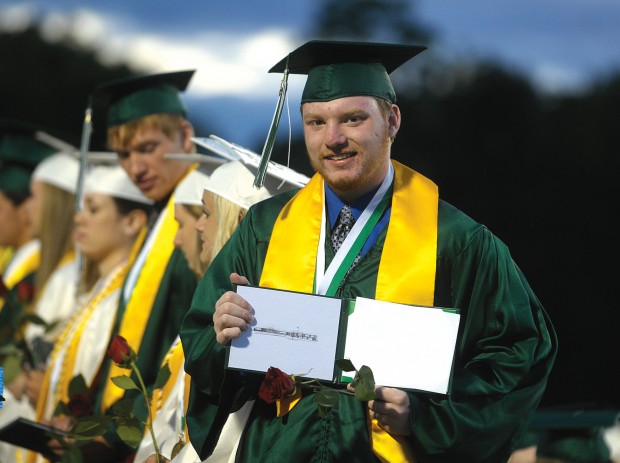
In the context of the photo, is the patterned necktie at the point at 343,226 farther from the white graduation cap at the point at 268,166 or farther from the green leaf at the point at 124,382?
the green leaf at the point at 124,382

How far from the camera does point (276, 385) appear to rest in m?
3.09

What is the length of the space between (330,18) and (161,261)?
8.15 metres

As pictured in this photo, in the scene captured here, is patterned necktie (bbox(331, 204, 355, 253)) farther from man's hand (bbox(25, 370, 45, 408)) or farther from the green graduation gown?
man's hand (bbox(25, 370, 45, 408))

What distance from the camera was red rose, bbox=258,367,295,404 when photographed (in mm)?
3082

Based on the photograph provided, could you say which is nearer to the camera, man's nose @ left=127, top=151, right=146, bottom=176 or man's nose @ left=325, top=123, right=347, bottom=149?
man's nose @ left=325, top=123, right=347, bottom=149

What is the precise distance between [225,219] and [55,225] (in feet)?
10.9

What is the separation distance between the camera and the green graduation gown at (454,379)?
3256 millimetres

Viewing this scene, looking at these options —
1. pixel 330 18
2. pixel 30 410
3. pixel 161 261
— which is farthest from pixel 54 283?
pixel 330 18

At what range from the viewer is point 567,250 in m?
9.38

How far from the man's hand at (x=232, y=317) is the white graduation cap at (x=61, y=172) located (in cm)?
441

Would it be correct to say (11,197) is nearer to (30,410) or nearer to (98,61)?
(30,410)

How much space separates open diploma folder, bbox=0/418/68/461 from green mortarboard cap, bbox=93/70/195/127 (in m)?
1.60

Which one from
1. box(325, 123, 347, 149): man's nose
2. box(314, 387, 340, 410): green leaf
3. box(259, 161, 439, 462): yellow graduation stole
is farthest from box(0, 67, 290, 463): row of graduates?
box(325, 123, 347, 149): man's nose

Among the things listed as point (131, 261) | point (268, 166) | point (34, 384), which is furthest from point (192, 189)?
point (34, 384)
